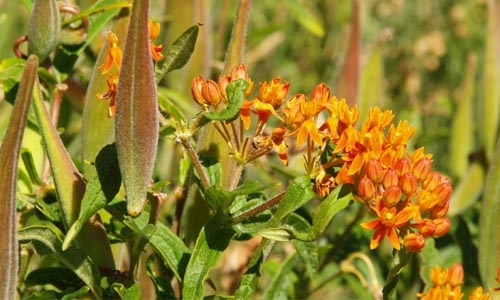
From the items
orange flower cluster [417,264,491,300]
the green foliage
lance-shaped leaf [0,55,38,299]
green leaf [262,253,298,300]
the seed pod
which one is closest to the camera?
lance-shaped leaf [0,55,38,299]

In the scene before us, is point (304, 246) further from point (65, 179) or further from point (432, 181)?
point (65, 179)

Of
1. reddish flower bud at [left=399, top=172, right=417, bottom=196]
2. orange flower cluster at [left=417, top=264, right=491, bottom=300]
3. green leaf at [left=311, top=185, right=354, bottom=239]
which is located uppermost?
reddish flower bud at [left=399, top=172, right=417, bottom=196]

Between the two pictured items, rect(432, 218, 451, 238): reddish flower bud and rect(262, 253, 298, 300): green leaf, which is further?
rect(262, 253, 298, 300): green leaf

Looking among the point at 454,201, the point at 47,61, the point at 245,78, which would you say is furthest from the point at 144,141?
the point at 454,201

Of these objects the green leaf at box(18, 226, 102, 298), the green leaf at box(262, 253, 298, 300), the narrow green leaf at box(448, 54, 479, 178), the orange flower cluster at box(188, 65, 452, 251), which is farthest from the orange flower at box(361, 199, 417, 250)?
the narrow green leaf at box(448, 54, 479, 178)

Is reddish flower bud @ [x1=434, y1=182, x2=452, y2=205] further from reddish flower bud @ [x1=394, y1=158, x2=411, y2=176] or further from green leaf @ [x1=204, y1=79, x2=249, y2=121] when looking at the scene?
green leaf @ [x1=204, y1=79, x2=249, y2=121]

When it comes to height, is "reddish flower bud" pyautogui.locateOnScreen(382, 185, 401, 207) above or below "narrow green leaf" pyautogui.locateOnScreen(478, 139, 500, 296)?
above

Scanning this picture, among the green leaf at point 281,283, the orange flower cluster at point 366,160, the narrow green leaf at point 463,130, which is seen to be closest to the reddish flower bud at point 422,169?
the orange flower cluster at point 366,160

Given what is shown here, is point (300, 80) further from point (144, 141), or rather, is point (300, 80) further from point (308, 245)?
point (144, 141)
